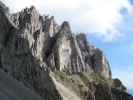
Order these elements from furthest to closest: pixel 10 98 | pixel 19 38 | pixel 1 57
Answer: pixel 19 38 < pixel 1 57 < pixel 10 98

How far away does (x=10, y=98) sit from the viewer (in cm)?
11725

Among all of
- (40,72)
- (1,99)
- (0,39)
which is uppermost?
(0,39)

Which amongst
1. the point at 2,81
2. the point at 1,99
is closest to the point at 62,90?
the point at 2,81

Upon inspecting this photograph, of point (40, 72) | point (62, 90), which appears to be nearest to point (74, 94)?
point (62, 90)

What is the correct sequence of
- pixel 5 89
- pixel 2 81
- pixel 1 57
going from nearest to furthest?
pixel 5 89, pixel 2 81, pixel 1 57

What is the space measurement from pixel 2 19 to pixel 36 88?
37492mm

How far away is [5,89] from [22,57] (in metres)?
57.2

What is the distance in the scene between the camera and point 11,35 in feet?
629

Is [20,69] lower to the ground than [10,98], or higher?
higher

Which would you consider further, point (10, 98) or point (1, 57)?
point (1, 57)

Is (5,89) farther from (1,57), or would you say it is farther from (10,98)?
(1,57)

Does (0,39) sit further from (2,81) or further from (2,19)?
(2,81)

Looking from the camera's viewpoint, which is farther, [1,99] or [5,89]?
[5,89]

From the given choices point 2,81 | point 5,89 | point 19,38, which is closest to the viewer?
point 5,89
